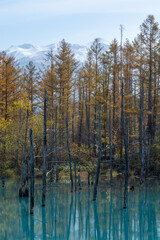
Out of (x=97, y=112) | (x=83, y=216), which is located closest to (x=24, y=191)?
(x=83, y=216)

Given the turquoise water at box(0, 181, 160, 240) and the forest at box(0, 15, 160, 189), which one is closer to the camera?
the turquoise water at box(0, 181, 160, 240)

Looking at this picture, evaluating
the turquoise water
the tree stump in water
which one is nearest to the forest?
the turquoise water

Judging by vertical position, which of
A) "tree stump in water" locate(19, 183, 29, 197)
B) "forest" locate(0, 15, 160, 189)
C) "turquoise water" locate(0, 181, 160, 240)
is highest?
"forest" locate(0, 15, 160, 189)

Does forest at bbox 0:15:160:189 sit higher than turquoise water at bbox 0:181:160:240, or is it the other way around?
forest at bbox 0:15:160:189

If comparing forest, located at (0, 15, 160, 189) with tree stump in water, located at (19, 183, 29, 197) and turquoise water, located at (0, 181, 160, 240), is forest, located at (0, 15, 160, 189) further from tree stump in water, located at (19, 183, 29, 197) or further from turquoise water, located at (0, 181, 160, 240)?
tree stump in water, located at (19, 183, 29, 197)

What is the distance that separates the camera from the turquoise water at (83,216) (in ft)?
39.9

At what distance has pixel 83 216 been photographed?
1457cm

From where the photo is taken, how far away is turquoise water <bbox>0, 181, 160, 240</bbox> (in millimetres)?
12172

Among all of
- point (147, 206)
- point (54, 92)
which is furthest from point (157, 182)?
point (54, 92)

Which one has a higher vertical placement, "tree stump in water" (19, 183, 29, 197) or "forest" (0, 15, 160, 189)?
"forest" (0, 15, 160, 189)

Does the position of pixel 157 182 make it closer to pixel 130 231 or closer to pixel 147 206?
pixel 147 206

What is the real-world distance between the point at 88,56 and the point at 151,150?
1544 cm

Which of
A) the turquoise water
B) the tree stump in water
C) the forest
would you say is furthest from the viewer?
the forest

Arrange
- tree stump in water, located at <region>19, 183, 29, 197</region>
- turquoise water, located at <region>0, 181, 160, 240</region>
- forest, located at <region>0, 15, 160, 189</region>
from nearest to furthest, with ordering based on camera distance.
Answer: turquoise water, located at <region>0, 181, 160, 240</region>
tree stump in water, located at <region>19, 183, 29, 197</region>
forest, located at <region>0, 15, 160, 189</region>
